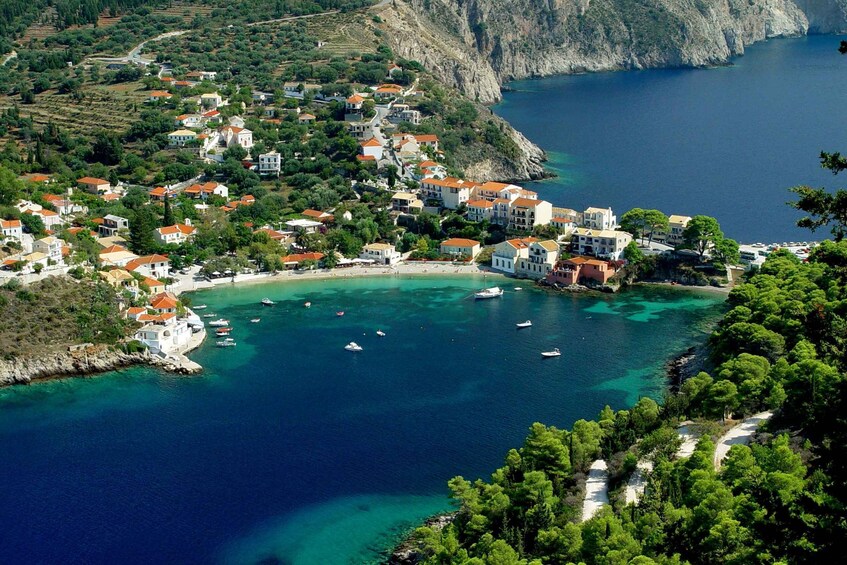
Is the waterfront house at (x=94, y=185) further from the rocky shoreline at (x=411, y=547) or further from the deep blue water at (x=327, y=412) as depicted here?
the rocky shoreline at (x=411, y=547)

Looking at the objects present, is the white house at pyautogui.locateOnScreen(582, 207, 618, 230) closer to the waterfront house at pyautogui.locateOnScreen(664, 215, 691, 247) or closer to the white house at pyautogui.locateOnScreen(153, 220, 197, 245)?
the waterfront house at pyautogui.locateOnScreen(664, 215, 691, 247)

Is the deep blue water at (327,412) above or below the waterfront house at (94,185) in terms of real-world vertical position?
below

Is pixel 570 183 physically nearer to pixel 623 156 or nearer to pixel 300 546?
pixel 623 156

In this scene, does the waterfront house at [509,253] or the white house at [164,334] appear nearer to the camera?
the white house at [164,334]

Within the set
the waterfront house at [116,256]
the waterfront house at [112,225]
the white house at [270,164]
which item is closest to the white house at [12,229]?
the waterfront house at [116,256]

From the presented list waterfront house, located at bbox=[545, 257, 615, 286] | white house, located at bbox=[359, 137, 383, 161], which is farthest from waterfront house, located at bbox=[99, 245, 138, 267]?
waterfront house, located at bbox=[545, 257, 615, 286]

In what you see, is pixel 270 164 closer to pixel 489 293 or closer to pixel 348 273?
pixel 348 273

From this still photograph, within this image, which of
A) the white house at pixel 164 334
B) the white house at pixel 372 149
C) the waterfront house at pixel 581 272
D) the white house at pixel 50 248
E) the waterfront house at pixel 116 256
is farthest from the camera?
the white house at pixel 372 149

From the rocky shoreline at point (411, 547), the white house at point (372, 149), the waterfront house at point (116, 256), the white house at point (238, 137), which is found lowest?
the rocky shoreline at point (411, 547)
